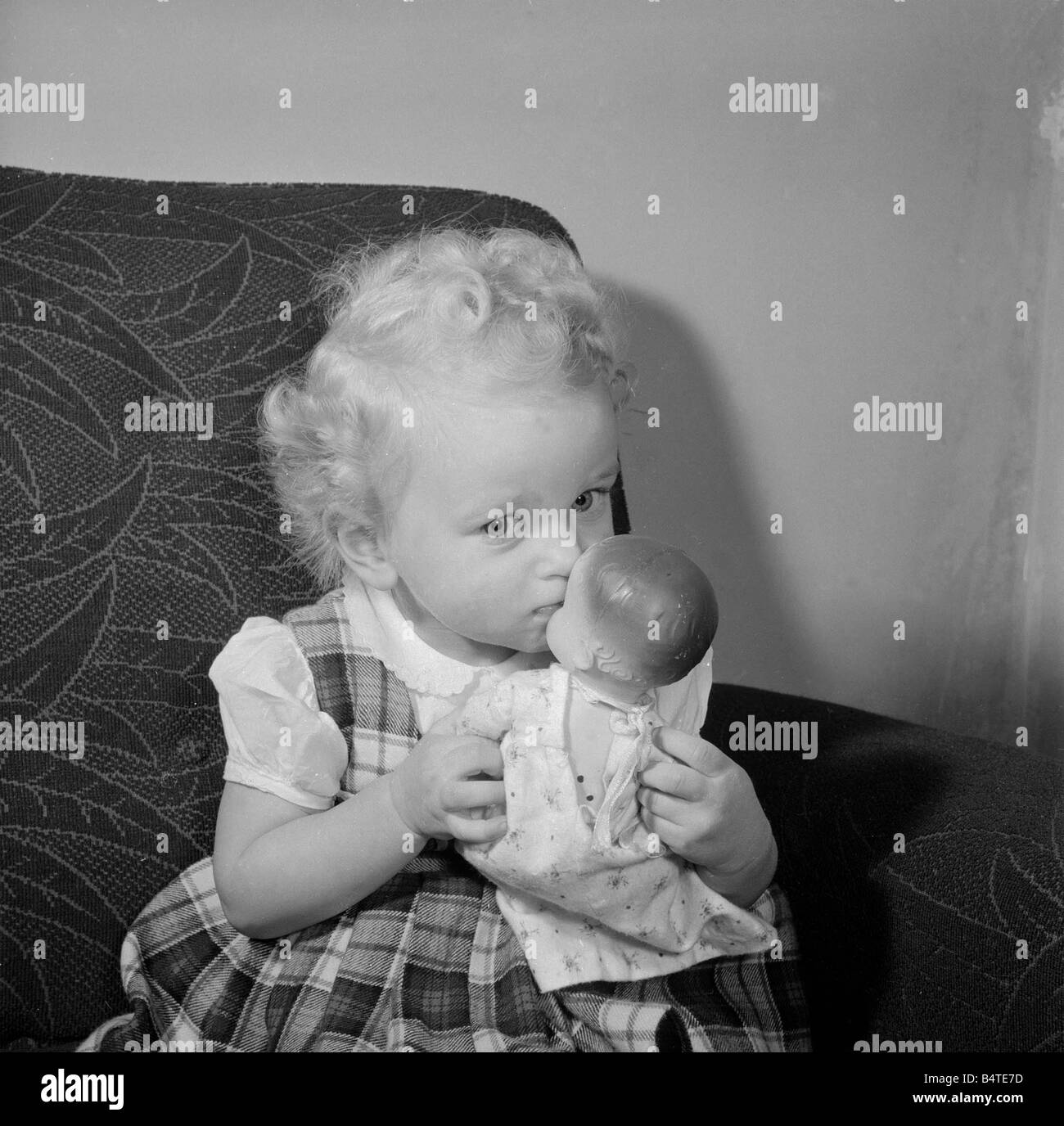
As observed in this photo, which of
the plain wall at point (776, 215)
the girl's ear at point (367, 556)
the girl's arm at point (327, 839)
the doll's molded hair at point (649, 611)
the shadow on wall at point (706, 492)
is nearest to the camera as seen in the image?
the doll's molded hair at point (649, 611)

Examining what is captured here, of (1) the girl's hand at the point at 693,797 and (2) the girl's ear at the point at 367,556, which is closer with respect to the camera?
(1) the girl's hand at the point at 693,797

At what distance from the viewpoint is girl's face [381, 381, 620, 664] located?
0.87 metres

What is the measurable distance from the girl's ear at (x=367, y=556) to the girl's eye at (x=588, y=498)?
189 millimetres

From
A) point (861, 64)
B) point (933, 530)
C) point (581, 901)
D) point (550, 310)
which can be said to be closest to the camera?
point (581, 901)

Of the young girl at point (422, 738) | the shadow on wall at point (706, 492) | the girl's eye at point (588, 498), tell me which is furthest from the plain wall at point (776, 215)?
the girl's eye at point (588, 498)

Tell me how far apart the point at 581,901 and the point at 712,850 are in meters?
0.11

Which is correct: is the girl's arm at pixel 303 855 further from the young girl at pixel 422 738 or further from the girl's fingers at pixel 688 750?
the girl's fingers at pixel 688 750

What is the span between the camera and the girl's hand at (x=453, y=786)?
83 centimetres

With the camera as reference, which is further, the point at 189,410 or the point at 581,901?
the point at 189,410

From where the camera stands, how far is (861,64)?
120 cm

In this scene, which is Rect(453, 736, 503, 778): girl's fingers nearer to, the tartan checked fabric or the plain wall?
the tartan checked fabric

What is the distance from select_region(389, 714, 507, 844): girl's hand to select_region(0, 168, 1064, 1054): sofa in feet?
0.98
